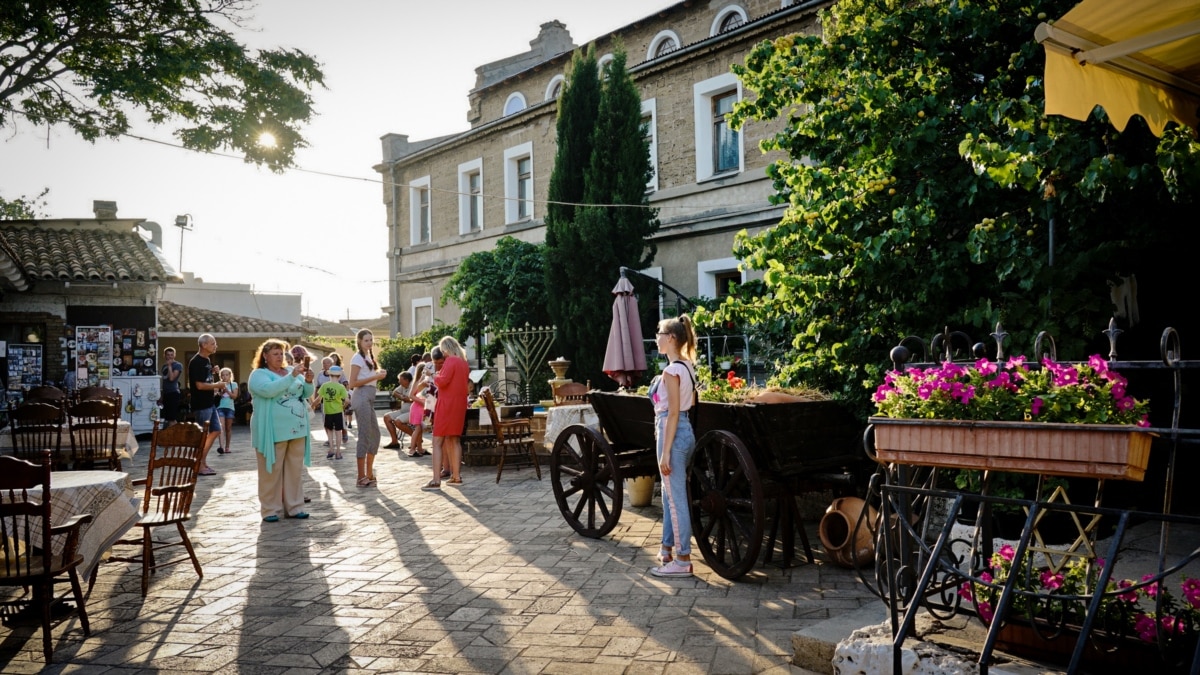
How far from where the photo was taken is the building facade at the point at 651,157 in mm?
15734

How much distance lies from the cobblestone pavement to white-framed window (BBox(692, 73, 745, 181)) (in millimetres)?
9715

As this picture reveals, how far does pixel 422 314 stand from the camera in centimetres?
2425

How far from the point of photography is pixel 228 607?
17.9 feet

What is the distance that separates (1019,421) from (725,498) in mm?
3220

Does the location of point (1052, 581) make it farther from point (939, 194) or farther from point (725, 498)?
point (939, 194)

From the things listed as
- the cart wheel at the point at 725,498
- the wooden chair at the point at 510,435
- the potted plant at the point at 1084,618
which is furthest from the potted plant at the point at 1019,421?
the wooden chair at the point at 510,435

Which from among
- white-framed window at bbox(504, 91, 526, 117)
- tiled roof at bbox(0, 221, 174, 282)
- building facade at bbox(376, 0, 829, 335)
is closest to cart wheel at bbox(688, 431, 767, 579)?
building facade at bbox(376, 0, 829, 335)

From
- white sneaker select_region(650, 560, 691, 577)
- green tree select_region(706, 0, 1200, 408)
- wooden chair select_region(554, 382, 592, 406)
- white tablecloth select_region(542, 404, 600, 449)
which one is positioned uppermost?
green tree select_region(706, 0, 1200, 408)

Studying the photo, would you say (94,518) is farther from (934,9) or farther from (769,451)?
(934,9)

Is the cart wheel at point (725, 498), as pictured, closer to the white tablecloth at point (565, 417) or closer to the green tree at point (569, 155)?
the white tablecloth at point (565, 417)

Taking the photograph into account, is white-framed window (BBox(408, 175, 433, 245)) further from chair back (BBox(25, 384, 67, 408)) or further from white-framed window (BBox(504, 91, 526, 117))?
chair back (BBox(25, 384, 67, 408))

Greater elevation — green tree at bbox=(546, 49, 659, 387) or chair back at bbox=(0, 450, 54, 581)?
green tree at bbox=(546, 49, 659, 387)

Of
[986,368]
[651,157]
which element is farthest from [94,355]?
[986,368]

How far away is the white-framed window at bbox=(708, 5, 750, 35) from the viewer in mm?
17703
